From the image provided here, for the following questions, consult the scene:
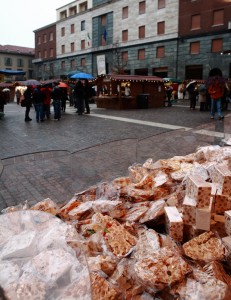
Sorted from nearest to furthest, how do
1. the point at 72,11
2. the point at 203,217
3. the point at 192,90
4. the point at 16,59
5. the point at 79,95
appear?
the point at 203,217 → the point at 79,95 → the point at 192,90 → the point at 72,11 → the point at 16,59

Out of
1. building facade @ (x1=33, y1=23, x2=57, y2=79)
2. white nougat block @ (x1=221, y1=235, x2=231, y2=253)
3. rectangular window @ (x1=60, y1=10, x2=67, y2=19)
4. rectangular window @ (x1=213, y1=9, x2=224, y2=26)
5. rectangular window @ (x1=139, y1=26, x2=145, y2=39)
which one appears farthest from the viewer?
building facade @ (x1=33, y1=23, x2=57, y2=79)

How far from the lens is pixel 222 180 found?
256 cm

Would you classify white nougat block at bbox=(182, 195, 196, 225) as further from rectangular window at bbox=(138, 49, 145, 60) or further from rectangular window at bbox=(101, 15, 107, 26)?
rectangular window at bbox=(101, 15, 107, 26)

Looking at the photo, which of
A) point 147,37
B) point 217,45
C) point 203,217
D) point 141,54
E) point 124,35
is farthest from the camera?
point 124,35

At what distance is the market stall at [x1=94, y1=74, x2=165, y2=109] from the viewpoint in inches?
829

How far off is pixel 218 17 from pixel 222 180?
33.8 meters

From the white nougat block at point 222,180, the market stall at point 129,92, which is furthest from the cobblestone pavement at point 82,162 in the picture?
the market stall at point 129,92

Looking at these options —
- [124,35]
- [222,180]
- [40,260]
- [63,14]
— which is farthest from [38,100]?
[63,14]

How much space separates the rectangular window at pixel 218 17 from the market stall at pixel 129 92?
13.7m

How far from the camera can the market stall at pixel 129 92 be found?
2105 centimetres

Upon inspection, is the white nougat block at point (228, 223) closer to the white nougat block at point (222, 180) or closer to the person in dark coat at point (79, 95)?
the white nougat block at point (222, 180)

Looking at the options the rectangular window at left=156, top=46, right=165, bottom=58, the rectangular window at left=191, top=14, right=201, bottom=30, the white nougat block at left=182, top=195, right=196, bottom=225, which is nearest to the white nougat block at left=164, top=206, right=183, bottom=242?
the white nougat block at left=182, top=195, right=196, bottom=225

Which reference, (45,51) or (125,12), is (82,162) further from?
(45,51)

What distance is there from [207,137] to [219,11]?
3066 centimetres
